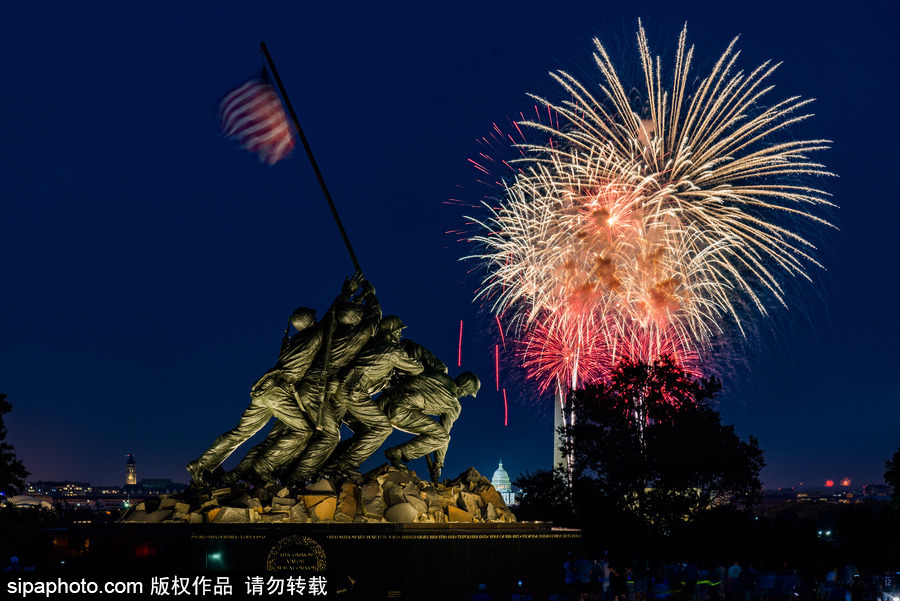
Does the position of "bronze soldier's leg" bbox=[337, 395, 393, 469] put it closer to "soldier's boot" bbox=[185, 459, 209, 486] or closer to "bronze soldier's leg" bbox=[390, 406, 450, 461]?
"bronze soldier's leg" bbox=[390, 406, 450, 461]

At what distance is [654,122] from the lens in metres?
31.2

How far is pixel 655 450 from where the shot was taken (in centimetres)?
3834

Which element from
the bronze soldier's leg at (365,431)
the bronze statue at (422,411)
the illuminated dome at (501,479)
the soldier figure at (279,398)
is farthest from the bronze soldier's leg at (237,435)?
the illuminated dome at (501,479)

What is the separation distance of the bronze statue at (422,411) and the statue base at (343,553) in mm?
2472

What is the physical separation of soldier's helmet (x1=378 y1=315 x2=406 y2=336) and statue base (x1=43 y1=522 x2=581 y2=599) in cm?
434

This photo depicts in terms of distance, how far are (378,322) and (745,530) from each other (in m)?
22.4

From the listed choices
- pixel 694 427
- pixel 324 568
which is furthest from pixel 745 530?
pixel 324 568

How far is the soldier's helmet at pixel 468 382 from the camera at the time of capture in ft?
75.9

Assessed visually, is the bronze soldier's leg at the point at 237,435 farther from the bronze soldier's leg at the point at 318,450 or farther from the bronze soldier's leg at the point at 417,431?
the bronze soldier's leg at the point at 417,431

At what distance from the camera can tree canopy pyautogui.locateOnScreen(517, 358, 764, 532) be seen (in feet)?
125

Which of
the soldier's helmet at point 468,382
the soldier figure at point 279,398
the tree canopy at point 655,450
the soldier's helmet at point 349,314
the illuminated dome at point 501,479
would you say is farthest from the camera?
the illuminated dome at point 501,479

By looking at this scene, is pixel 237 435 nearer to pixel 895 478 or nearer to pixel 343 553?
pixel 343 553

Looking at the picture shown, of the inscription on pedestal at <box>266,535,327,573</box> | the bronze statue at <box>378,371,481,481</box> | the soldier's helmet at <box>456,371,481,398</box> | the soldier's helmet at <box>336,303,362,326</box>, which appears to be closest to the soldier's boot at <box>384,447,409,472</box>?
the bronze statue at <box>378,371,481,481</box>

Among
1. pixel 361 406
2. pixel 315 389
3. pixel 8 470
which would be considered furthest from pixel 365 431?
pixel 8 470
